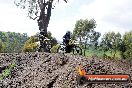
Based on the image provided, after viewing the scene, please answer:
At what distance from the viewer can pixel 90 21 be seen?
101375 mm

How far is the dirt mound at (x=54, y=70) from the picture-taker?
18156 millimetres

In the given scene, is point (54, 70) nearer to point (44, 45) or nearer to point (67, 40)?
point (67, 40)

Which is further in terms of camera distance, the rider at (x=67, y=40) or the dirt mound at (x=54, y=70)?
the rider at (x=67, y=40)

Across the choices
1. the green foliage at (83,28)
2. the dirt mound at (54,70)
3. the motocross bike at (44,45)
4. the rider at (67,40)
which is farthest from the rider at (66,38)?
the green foliage at (83,28)

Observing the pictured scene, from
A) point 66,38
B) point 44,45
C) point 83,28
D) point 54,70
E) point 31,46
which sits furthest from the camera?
point 83,28

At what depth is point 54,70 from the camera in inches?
832

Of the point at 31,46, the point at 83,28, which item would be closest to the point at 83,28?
the point at 83,28

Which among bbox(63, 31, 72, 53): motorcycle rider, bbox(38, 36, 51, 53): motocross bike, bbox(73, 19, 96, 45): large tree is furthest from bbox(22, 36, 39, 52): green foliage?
bbox(73, 19, 96, 45): large tree

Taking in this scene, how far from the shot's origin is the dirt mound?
18.2m

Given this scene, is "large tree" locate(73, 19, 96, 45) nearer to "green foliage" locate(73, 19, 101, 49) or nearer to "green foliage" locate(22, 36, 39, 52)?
"green foliage" locate(73, 19, 101, 49)

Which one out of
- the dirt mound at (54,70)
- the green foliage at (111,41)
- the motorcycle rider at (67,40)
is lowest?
the dirt mound at (54,70)

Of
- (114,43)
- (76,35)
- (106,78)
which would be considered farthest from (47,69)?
(114,43)

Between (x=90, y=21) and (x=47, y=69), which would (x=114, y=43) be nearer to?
(x=90, y=21)

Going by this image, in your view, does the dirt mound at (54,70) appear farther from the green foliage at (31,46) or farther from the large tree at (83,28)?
the large tree at (83,28)
